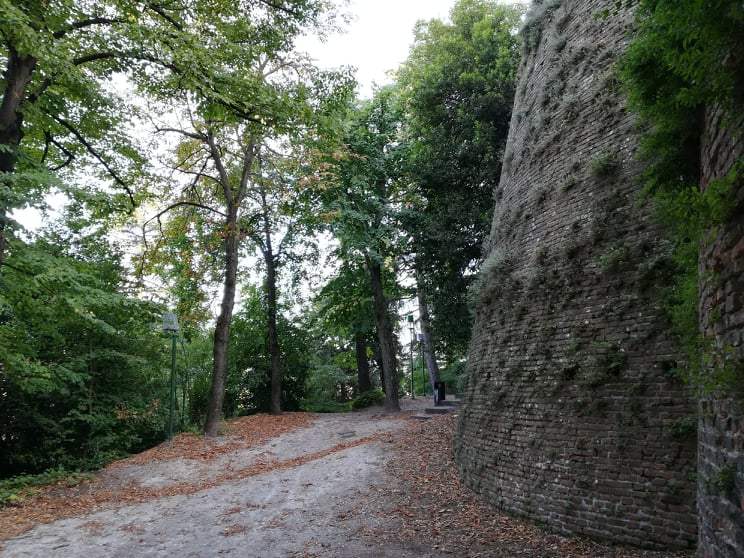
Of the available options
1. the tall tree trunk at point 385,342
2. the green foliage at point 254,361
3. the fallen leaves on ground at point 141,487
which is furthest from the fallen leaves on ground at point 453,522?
the green foliage at point 254,361

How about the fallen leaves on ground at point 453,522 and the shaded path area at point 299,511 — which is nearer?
the fallen leaves on ground at point 453,522

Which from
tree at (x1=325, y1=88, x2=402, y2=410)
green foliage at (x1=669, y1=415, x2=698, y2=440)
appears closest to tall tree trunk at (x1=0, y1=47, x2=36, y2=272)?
green foliage at (x1=669, y1=415, x2=698, y2=440)

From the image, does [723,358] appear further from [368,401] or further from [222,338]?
[368,401]

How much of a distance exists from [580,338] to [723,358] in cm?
320

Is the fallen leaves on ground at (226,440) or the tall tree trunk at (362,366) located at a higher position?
the tall tree trunk at (362,366)

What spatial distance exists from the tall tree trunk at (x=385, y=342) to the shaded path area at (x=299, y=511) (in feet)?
17.3

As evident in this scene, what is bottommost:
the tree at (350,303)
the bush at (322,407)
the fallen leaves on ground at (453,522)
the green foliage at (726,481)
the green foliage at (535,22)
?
the fallen leaves on ground at (453,522)

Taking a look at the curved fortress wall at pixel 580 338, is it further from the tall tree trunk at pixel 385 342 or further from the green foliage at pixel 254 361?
the green foliage at pixel 254 361

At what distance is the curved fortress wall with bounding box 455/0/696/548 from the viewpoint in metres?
4.97

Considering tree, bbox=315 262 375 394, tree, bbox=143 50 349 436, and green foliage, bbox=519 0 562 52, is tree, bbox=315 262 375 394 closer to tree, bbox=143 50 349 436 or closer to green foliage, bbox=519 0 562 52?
tree, bbox=143 50 349 436

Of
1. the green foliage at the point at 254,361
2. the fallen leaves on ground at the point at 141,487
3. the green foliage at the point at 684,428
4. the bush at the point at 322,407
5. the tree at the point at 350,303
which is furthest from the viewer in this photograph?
the bush at the point at 322,407

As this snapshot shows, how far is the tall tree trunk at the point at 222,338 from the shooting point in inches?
556

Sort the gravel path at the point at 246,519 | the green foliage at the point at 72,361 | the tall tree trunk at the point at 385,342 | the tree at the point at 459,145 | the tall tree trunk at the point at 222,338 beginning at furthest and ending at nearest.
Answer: the tall tree trunk at the point at 385,342
the tall tree trunk at the point at 222,338
the tree at the point at 459,145
the green foliage at the point at 72,361
the gravel path at the point at 246,519

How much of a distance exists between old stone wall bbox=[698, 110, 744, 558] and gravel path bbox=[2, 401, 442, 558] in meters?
3.44
